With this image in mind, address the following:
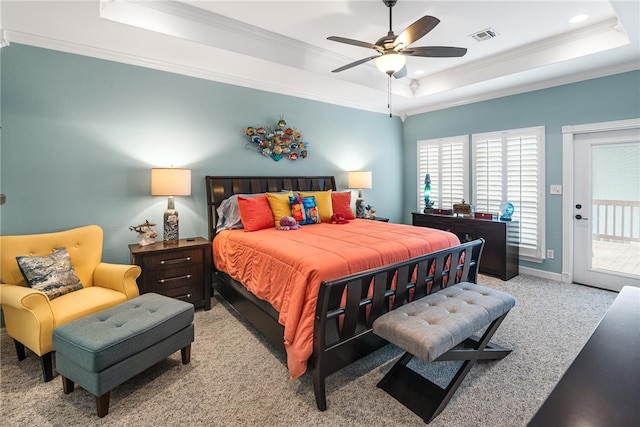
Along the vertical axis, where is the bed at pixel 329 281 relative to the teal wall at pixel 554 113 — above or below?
below

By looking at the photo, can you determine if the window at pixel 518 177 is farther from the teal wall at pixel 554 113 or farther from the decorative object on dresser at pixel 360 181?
the decorative object on dresser at pixel 360 181

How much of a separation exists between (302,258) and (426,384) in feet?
3.94

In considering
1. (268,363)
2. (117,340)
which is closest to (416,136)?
(268,363)

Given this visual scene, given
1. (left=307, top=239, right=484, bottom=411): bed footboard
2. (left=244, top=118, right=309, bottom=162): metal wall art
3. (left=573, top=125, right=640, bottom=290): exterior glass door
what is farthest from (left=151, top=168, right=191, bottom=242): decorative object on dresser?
(left=573, top=125, right=640, bottom=290): exterior glass door

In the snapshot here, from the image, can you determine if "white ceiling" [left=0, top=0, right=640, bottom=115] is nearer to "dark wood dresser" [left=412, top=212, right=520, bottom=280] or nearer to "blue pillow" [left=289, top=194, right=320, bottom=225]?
"blue pillow" [left=289, top=194, right=320, bottom=225]

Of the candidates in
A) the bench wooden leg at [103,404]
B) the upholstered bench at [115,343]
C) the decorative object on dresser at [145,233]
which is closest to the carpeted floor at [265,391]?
the bench wooden leg at [103,404]

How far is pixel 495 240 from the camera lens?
4.41 m

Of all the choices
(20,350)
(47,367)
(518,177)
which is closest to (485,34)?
(518,177)

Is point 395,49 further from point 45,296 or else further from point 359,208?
point 45,296

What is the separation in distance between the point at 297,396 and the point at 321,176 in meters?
3.40

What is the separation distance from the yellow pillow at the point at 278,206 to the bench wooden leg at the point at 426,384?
2.05 meters

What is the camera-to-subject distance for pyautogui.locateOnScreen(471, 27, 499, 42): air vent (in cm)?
335

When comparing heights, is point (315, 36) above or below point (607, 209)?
above

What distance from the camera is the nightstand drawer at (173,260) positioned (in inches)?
121
